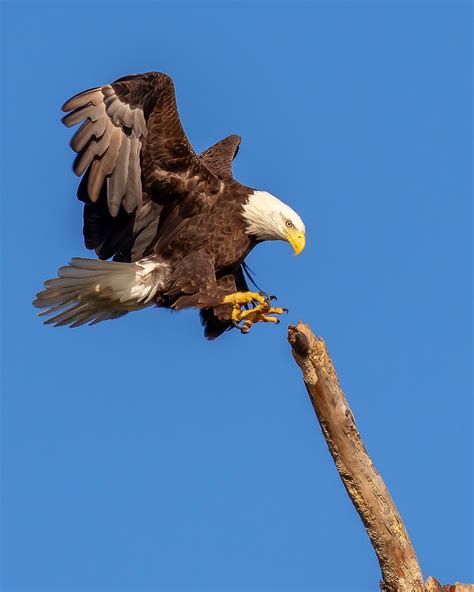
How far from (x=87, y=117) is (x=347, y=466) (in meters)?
2.62

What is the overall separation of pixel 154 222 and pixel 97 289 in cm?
61

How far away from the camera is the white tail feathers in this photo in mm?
6355

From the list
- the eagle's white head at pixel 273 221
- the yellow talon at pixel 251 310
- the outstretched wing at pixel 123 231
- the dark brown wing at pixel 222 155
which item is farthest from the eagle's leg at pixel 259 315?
the dark brown wing at pixel 222 155

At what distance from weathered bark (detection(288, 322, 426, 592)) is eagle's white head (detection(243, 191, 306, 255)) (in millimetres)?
1728

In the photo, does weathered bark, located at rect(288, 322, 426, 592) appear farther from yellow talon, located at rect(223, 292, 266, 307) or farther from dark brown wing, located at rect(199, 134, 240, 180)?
dark brown wing, located at rect(199, 134, 240, 180)

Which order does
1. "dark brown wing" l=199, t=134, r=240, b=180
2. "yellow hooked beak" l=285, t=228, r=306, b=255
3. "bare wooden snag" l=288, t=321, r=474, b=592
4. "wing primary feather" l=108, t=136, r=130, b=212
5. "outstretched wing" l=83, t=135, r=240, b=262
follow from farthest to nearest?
"dark brown wing" l=199, t=134, r=240, b=180 → "outstretched wing" l=83, t=135, r=240, b=262 → "yellow hooked beak" l=285, t=228, r=306, b=255 → "wing primary feather" l=108, t=136, r=130, b=212 → "bare wooden snag" l=288, t=321, r=474, b=592

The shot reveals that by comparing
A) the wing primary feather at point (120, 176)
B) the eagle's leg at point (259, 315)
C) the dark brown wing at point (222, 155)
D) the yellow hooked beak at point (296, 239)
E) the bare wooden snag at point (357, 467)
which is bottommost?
the bare wooden snag at point (357, 467)

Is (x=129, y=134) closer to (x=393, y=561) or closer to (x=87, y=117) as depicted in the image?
(x=87, y=117)

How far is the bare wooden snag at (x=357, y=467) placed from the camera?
15.8ft

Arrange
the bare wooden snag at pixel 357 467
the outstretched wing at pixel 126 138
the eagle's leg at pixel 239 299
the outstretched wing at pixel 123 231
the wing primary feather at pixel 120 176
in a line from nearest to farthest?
the bare wooden snag at pixel 357 467 < the outstretched wing at pixel 126 138 < the wing primary feather at pixel 120 176 < the eagle's leg at pixel 239 299 < the outstretched wing at pixel 123 231

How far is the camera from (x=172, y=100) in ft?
20.3

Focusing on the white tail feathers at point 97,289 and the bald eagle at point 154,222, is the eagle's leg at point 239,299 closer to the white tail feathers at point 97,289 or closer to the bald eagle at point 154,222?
the bald eagle at point 154,222

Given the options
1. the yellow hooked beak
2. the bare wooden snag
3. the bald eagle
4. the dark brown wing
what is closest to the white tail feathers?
the bald eagle

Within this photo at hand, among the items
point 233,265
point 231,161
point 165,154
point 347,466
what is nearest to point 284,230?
point 233,265
